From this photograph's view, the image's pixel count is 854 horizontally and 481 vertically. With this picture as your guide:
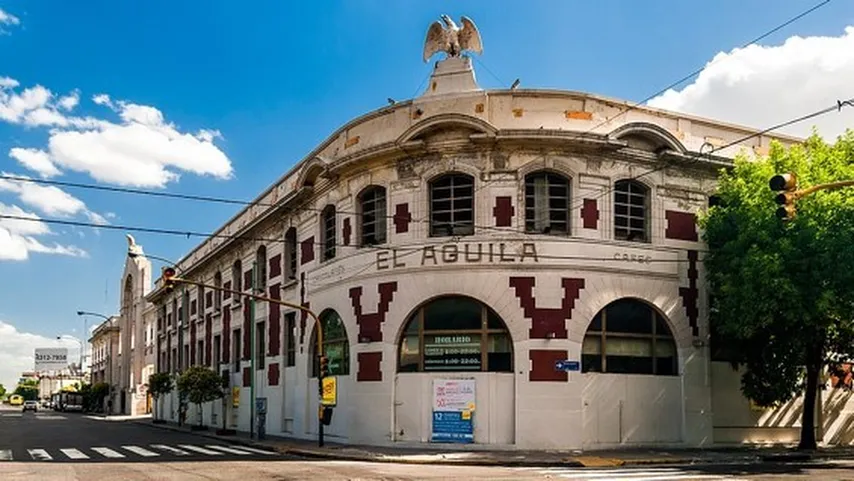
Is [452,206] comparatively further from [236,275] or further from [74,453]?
[236,275]

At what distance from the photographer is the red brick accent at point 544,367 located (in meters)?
27.6

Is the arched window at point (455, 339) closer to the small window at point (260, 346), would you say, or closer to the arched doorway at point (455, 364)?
the arched doorway at point (455, 364)

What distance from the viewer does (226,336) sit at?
157 feet

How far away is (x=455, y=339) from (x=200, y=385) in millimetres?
20370

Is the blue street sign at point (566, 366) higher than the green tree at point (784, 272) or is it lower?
lower

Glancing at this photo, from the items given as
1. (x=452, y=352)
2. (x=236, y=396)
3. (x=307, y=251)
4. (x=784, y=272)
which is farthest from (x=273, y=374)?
(x=784, y=272)

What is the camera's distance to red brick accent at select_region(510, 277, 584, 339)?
2784 cm

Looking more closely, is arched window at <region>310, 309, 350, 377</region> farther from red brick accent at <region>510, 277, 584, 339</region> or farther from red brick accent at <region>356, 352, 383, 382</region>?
red brick accent at <region>510, 277, 584, 339</region>

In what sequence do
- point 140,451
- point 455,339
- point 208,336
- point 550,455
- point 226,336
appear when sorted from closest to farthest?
1. point 550,455
2. point 455,339
3. point 140,451
4. point 226,336
5. point 208,336

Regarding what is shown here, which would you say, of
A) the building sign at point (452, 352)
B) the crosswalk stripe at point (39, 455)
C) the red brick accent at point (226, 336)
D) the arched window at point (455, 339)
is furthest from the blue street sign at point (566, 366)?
the red brick accent at point (226, 336)

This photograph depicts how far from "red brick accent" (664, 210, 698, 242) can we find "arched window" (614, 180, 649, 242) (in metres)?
0.76

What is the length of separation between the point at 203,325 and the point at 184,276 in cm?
672


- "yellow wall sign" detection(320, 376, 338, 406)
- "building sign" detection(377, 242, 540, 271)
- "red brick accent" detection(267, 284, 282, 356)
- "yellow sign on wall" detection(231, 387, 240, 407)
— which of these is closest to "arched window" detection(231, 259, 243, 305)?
"yellow sign on wall" detection(231, 387, 240, 407)

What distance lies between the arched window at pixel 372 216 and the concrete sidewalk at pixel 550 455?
705cm
